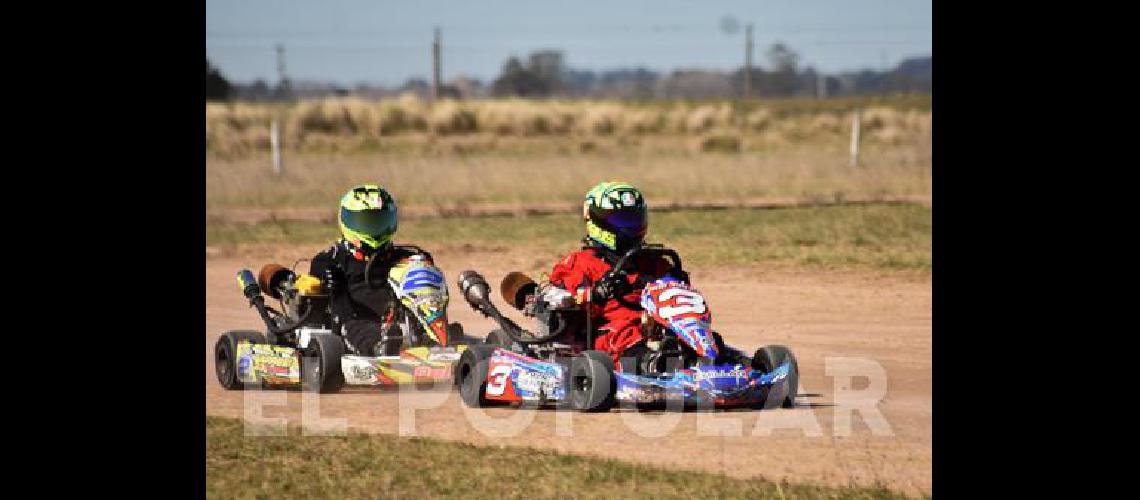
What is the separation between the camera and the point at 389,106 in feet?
152

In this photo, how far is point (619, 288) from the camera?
10.5 m

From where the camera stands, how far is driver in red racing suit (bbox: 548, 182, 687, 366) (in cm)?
1042

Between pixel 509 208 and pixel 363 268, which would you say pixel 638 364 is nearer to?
pixel 363 268

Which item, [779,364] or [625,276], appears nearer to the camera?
[779,364]

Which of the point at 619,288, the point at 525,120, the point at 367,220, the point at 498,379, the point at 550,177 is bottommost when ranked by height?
the point at 498,379

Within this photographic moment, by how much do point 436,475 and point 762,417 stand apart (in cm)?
235

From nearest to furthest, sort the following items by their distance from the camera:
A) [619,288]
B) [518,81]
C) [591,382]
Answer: [591,382], [619,288], [518,81]

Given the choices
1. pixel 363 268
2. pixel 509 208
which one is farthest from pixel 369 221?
pixel 509 208

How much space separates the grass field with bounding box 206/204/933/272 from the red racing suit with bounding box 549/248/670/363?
8521 millimetres

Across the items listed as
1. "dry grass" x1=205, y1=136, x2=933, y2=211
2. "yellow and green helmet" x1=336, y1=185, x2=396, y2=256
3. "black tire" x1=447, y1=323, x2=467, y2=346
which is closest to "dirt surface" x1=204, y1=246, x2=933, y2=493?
"black tire" x1=447, y1=323, x2=467, y2=346

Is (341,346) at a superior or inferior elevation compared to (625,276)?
inferior

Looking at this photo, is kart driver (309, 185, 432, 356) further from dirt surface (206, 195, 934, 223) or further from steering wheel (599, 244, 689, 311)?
dirt surface (206, 195, 934, 223)
